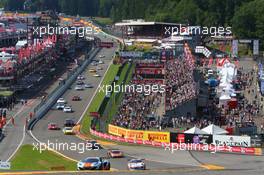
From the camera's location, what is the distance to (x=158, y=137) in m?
50.6

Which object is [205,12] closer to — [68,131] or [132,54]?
[132,54]

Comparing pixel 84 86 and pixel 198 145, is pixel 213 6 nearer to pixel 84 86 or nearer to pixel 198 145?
pixel 84 86

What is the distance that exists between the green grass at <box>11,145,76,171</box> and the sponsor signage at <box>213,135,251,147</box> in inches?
402

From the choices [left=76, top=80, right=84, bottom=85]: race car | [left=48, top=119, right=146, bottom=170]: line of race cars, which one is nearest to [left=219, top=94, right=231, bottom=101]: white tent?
[left=48, top=119, right=146, bottom=170]: line of race cars

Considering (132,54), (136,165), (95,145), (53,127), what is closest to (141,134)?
(95,145)

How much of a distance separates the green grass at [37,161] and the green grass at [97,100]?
8727mm

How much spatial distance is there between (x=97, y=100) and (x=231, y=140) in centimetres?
2290

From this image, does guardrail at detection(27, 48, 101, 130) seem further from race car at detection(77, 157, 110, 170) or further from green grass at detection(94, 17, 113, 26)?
green grass at detection(94, 17, 113, 26)

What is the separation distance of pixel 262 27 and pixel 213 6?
78.9 ft

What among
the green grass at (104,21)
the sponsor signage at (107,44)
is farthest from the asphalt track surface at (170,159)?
the green grass at (104,21)

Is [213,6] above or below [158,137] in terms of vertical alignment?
above

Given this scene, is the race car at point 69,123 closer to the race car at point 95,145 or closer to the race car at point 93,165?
the race car at point 95,145

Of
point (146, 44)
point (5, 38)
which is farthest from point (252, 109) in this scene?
point (5, 38)

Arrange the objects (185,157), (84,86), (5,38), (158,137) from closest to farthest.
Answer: (185,157) < (158,137) < (84,86) < (5,38)
